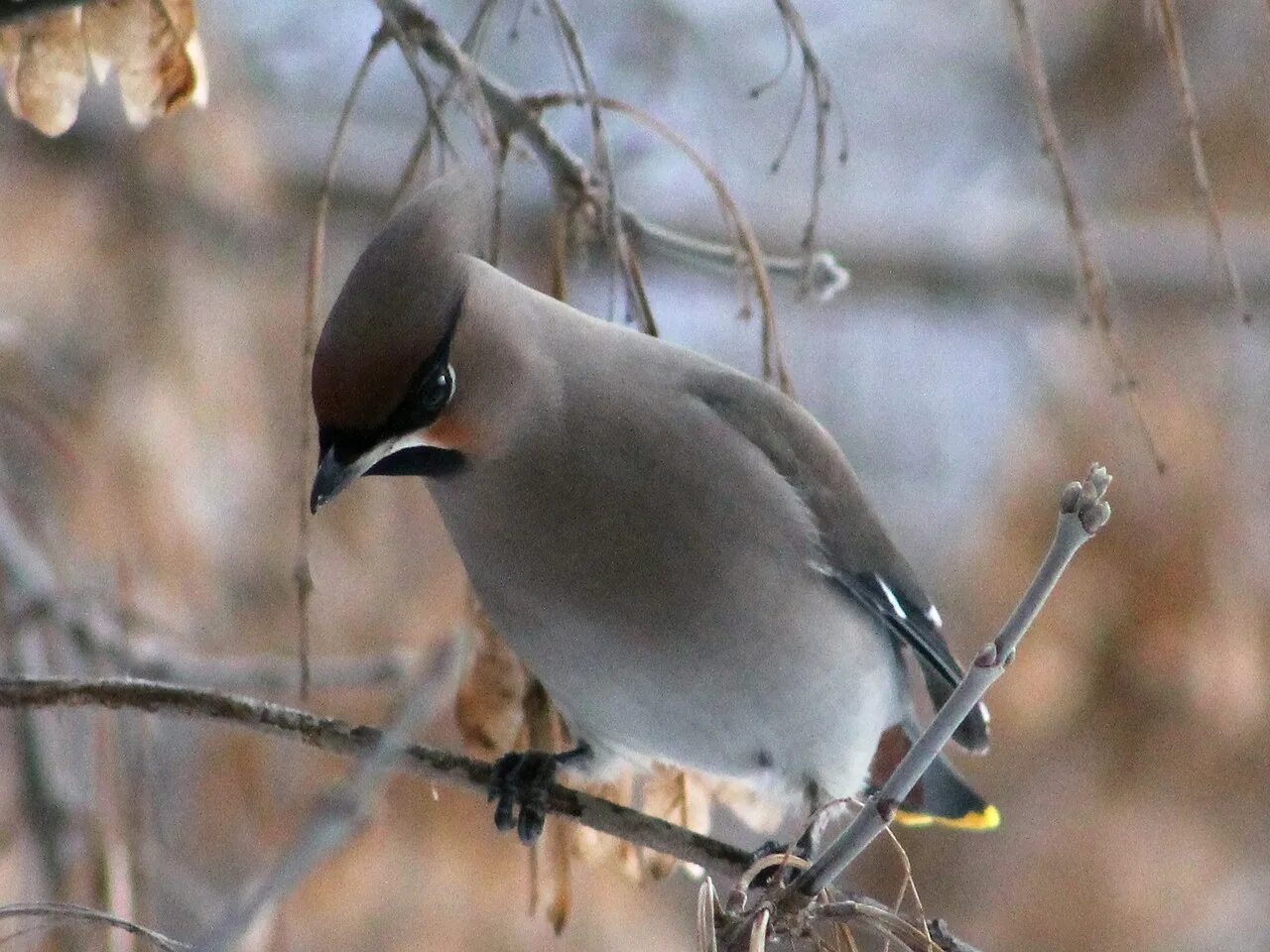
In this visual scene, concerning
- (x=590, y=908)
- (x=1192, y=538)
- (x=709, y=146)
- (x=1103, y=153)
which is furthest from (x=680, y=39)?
(x=590, y=908)

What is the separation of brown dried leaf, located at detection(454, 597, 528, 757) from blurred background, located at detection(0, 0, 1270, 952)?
462mm

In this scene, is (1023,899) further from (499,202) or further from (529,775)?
(499,202)

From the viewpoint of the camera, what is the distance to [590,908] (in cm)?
449

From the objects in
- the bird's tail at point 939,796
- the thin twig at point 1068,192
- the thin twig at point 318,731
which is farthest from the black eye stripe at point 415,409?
the bird's tail at point 939,796

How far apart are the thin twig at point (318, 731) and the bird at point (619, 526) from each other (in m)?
0.30

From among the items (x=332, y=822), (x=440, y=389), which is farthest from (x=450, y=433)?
(x=332, y=822)

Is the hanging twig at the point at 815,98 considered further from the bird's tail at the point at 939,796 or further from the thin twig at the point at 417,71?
the bird's tail at the point at 939,796

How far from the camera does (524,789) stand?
2.71 meters

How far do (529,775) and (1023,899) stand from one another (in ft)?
13.5

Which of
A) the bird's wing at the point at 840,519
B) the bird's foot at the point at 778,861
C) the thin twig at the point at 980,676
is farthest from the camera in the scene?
the bird's wing at the point at 840,519

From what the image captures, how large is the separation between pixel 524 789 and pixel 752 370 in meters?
4.90

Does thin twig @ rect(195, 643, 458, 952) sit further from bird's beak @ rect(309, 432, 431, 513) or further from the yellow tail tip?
the yellow tail tip

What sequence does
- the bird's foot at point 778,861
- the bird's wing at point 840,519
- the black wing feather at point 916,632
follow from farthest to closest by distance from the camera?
the black wing feather at point 916,632, the bird's wing at point 840,519, the bird's foot at point 778,861

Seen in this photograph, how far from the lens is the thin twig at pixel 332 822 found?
2.94 ft
